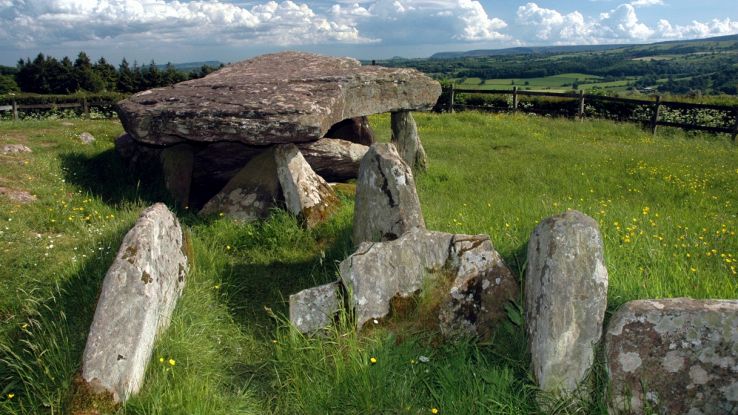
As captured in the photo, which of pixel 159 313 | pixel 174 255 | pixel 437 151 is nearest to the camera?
pixel 159 313

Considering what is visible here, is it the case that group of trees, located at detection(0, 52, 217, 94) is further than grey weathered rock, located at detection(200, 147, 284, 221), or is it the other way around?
group of trees, located at detection(0, 52, 217, 94)

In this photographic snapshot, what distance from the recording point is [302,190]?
7.96m

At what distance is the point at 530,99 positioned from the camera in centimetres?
2342

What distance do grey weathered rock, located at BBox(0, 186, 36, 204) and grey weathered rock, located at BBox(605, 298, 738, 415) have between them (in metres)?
7.88

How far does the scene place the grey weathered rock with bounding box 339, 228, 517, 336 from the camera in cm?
473

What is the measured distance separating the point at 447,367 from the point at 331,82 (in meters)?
5.79

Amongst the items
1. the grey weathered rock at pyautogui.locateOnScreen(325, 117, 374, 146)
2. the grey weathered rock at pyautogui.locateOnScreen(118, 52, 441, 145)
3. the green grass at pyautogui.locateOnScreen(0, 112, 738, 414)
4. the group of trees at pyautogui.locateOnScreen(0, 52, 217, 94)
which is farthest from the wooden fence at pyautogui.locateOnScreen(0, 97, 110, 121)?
the grey weathered rock at pyautogui.locateOnScreen(118, 52, 441, 145)

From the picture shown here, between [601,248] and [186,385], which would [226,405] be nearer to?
[186,385]

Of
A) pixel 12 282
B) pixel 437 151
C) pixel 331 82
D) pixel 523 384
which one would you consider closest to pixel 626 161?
pixel 437 151

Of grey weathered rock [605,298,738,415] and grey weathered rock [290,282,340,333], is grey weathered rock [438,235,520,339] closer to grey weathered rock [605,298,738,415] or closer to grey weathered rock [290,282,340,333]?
grey weathered rock [290,282,340,333]

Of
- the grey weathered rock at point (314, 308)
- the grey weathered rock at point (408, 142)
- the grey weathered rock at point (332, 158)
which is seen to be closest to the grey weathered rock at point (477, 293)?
the grey weathered rock at point (314, 308)

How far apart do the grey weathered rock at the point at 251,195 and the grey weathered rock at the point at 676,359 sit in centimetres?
558

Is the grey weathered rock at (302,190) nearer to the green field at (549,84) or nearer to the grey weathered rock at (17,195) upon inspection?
the grey weathered rock at (17,195)

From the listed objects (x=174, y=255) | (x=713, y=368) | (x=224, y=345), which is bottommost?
(x=224, y=345)
